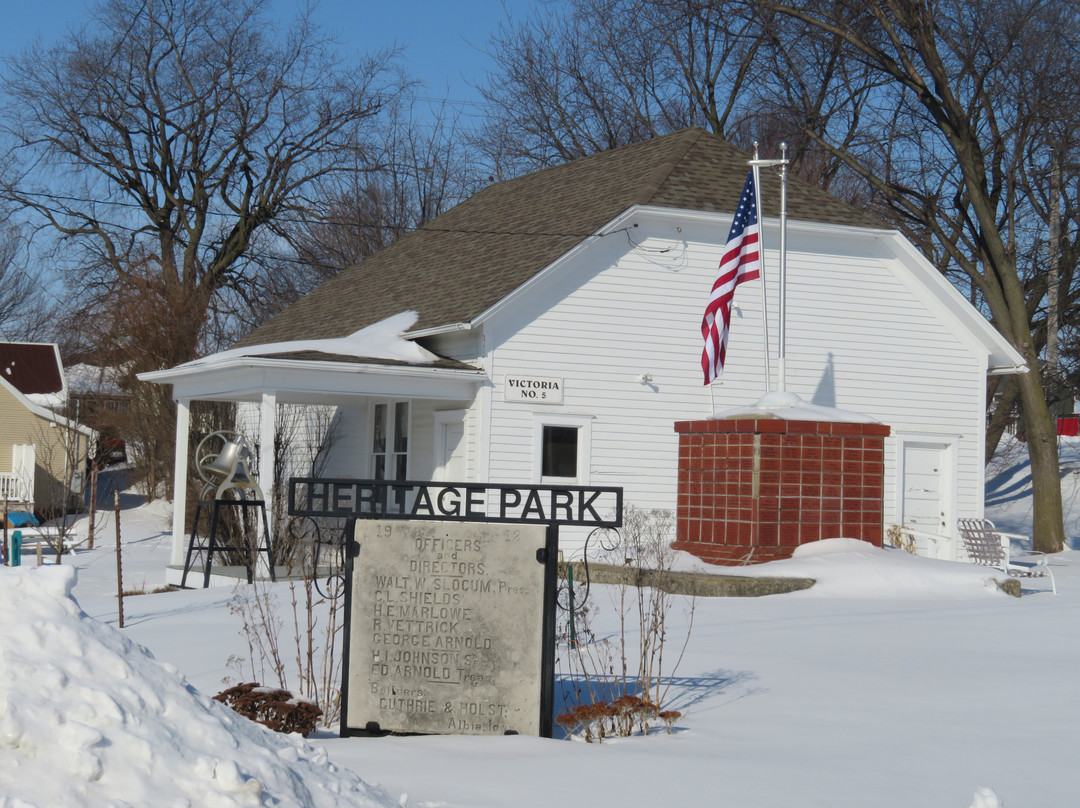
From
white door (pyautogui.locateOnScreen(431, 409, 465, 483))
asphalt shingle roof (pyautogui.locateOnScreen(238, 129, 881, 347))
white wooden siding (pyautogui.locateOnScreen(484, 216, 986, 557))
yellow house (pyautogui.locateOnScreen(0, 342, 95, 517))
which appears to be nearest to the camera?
white wooden siding (pyautogui.locateOnScreen(484, 216, 986, 557))

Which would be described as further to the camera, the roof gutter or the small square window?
the small square window

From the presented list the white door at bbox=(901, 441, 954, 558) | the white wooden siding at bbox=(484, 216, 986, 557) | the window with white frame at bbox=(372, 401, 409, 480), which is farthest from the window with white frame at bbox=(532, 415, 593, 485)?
the white door at bbox=(901, 441, 954, 558)

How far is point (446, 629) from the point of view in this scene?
22.5 ft

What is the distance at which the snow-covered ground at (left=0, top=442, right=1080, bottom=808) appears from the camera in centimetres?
371

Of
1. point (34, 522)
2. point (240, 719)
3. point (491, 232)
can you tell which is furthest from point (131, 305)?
point (240, 719)

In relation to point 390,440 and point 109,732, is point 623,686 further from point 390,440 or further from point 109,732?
point 390,440

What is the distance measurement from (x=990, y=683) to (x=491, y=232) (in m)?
14.7

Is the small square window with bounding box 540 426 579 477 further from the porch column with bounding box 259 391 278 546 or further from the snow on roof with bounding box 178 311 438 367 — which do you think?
the porch column with bounding box 259 391 278 546

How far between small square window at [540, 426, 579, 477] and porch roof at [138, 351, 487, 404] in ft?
4.31

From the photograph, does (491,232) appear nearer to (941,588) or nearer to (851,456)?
(851,456)

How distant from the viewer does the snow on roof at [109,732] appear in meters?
3.49

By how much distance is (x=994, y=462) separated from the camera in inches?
1586

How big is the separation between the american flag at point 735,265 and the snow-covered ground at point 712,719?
392cm

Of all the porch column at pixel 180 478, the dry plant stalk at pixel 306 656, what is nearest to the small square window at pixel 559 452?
the porch column at pixel 180 478
